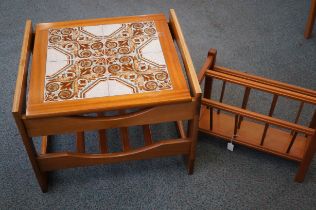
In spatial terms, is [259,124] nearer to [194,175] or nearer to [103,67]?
[194,175]

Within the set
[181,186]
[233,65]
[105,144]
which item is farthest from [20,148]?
[233,65]

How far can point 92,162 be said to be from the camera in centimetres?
148

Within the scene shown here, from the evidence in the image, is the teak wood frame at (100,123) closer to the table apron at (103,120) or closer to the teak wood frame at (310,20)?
the table apron at (103,120)

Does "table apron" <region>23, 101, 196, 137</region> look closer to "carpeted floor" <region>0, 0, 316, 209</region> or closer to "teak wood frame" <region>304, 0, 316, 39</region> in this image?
"carpeted floor" <region>0, 0, 316, 209</region>

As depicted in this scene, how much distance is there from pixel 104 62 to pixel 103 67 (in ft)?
0.10

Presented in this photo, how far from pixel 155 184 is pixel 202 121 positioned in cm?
34

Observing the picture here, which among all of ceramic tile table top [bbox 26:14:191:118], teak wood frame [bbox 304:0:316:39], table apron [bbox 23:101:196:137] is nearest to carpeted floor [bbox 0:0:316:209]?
teak wood frame [bbox 304:0:316:39]

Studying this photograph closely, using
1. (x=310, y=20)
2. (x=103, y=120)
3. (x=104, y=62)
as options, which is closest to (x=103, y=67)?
(x=104, y=62)

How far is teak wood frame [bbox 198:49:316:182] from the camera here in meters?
1.45

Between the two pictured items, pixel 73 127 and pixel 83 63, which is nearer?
pixel 73 127

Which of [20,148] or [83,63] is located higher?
[83,63]

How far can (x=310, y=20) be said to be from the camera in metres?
2.23

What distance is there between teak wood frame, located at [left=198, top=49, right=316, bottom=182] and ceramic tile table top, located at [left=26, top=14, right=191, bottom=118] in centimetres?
22

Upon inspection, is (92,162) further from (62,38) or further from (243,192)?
(243,192)
